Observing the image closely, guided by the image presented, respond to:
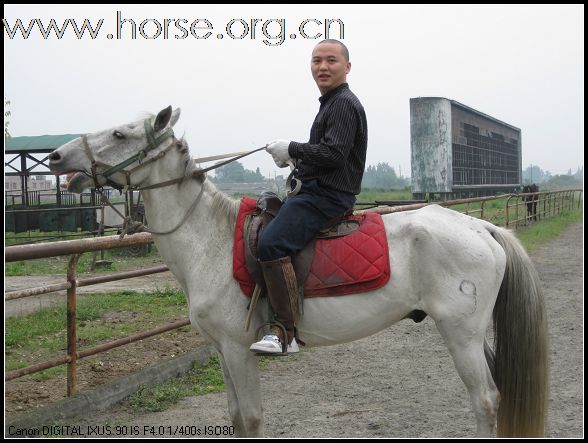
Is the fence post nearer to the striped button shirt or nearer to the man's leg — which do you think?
the man's leg

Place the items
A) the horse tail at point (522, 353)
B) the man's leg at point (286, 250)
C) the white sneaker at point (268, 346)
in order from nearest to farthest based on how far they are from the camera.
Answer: the white sneaker at point (268, 346)
the man's leg at point (286, 250)
the horse tail at point (522, 353)

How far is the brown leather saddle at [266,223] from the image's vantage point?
303cm

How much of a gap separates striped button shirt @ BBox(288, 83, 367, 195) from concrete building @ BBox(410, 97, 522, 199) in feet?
69.1

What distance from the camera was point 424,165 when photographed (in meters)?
23.6

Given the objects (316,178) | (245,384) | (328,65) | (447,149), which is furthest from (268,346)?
(447,149)

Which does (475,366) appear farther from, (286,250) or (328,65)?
(328,65)

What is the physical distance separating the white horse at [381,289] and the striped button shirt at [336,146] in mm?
396

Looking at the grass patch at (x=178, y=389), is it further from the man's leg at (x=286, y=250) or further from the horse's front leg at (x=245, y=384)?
the man's leg at (x=286, y=250)

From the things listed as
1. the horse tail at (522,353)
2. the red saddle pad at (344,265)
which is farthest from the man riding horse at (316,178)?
the horse tail at (522,353)

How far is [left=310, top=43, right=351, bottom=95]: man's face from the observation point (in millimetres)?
3133

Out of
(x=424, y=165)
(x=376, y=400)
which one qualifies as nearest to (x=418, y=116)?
(x=424, y=165)

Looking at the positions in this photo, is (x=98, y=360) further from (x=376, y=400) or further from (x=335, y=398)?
(x=376, y=400)

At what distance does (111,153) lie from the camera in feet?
9.82

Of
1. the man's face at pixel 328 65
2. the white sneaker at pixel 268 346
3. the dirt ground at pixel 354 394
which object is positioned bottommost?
the dirt ground at pixel 354 394
